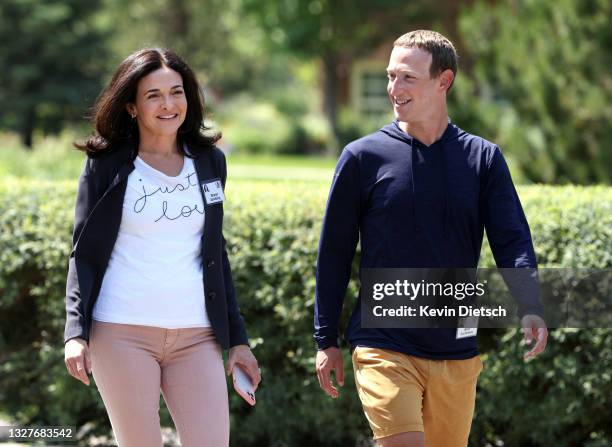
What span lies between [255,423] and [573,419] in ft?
5.56

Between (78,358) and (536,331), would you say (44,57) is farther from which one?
(536,331)

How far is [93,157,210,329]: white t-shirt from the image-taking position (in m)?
3.40

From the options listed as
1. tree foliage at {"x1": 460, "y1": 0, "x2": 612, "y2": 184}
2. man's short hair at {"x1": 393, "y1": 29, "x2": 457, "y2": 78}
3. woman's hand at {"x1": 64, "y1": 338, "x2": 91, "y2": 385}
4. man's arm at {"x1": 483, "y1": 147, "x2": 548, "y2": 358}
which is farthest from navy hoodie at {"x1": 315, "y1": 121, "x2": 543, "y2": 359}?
tree foliage at {"x1": 460, "y1": 0, "x2": 612, "y2": 184}

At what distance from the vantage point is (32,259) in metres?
5.60

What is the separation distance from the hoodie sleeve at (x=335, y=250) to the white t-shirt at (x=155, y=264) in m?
0.43

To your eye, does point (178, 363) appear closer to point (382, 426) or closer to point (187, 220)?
point (187, 220)

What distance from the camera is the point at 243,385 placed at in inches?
142

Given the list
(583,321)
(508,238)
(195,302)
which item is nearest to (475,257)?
(508,238)

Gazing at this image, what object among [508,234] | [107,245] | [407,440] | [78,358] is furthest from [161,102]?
[407,440]

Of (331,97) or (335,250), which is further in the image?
(331,97)

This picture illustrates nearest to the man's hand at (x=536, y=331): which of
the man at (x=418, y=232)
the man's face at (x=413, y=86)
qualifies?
the man at (x=418, y=232)

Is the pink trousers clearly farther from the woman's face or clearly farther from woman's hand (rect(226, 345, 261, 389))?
the woman's face

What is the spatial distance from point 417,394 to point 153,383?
0.91m

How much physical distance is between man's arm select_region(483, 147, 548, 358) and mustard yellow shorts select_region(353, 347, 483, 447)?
0.28 m
